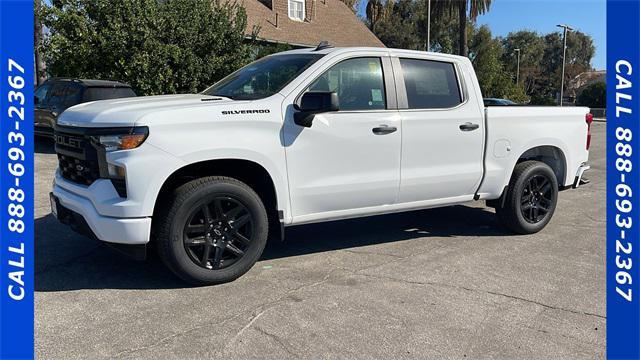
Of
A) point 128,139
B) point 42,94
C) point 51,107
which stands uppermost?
point 42,94

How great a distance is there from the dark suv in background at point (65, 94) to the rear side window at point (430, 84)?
8.16 m

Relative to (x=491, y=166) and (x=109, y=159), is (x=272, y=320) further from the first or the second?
(x=491, y=166)

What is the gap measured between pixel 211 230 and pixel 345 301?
121 centimetres

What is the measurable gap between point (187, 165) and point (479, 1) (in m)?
28.6

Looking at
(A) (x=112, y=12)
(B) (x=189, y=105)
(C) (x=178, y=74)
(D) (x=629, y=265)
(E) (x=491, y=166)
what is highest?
(A) (x=112, y=12)

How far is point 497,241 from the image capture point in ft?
19.4

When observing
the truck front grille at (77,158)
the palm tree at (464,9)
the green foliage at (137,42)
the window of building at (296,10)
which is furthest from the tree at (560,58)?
the truck front grille at (77,158)

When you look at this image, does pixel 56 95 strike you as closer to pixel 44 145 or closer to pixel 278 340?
pixel 44 145

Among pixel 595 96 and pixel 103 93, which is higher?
pixel 595 96

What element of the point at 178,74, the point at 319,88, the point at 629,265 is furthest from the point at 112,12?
the point at 629,265

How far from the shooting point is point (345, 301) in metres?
4.11

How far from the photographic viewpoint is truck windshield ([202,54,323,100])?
4730 mm

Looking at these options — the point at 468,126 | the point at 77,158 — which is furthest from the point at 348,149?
the point at 77,158

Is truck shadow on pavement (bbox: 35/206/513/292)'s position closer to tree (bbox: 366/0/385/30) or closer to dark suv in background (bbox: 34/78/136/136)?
dark suv in background (bbox: 34/78/136/136)
